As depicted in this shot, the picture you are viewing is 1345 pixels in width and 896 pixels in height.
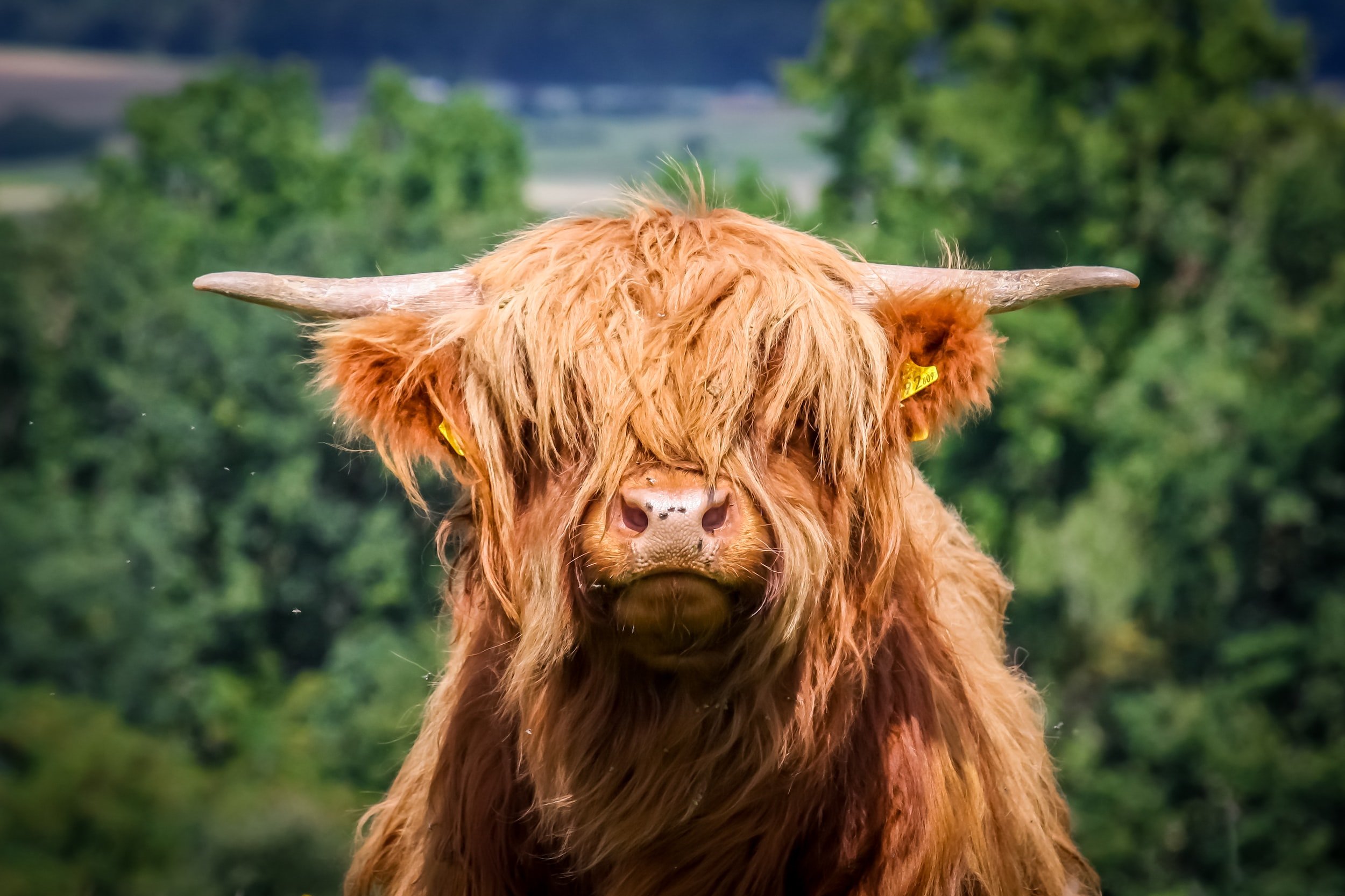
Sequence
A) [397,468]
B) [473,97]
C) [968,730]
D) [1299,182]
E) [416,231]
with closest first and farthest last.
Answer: [397,468] → [968,730] → [1299,182] → [416,231] → [473,97]

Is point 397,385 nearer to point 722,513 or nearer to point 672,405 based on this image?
point 672,405

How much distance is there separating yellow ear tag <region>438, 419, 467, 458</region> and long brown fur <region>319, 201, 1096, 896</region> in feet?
0.06

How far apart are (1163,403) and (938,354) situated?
68.9 ft

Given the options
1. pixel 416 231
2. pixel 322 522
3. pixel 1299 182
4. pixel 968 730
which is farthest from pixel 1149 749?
pixel 968 730

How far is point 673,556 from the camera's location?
238 cm

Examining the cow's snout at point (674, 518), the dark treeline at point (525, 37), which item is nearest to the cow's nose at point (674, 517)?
the cow's snout at point (674, 518)

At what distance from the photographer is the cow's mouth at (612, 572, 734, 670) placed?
2420 mm

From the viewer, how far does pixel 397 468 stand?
288 centimetres

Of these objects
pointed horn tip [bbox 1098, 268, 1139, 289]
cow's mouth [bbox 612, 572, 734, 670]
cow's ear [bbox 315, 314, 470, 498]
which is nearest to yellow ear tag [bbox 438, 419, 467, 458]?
cow's ear [bbox 315, 314, 470, 498]

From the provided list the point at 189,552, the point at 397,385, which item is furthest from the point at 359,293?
the point at 189,552

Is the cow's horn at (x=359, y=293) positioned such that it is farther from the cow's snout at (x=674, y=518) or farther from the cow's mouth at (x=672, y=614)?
the cow's mouth at (x=672, y=614)

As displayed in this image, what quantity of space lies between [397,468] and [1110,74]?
24.6 metres

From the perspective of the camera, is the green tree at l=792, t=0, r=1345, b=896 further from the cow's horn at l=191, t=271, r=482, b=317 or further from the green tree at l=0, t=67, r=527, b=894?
the cow's horn at l=191, t=271, r=482, b=317

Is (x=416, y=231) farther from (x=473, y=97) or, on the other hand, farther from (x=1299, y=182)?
(x=1299, y=182)
